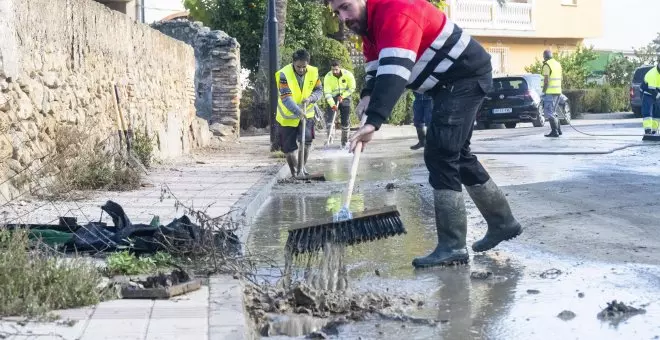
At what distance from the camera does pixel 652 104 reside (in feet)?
66.8

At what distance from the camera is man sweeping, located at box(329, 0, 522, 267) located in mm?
6477

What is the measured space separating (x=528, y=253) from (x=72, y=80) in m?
6.39

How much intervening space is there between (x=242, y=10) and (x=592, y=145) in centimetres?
1422

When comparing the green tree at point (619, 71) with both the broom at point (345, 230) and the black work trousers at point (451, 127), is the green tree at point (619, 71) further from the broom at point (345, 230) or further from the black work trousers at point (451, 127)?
the broom at point (345, 230)

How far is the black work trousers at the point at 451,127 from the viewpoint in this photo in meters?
6.93

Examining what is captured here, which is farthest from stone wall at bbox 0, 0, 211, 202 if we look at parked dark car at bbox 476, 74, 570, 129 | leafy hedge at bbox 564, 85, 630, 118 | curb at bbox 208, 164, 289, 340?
leafy hedge at bbox 564, 85, 630, 118

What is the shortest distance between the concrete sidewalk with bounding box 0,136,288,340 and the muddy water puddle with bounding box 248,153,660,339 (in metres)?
0.62

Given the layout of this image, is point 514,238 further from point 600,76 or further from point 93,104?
point 600,76

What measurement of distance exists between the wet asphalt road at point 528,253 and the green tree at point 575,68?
1096 inches

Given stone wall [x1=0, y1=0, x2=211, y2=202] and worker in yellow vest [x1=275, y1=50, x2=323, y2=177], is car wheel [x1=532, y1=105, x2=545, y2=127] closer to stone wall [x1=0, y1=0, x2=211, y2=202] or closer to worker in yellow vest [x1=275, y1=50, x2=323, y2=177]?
stone wall [x1=0, y1=0, x2=211, y2=202]

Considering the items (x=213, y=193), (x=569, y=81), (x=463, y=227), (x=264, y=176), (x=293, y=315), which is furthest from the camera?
(x=569, y=81)

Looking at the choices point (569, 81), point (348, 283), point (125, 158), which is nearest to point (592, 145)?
point (125, 158)

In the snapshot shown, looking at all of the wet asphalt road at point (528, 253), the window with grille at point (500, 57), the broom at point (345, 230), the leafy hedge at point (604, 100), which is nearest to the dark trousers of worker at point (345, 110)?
the wet asphalt road at point (528, 253)

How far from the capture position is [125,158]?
12789 millimetres
